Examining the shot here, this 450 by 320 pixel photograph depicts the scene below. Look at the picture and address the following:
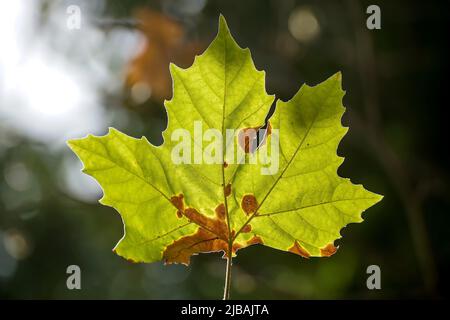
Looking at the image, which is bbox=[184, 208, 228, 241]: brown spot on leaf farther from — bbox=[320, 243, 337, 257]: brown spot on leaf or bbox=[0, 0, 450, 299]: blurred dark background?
bbox=[0, 0, 450, 299]: blurred dark background

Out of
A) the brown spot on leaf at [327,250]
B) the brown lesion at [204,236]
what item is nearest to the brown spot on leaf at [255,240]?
the brown lesion at [204,236]

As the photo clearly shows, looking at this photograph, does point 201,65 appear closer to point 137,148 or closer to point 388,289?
point 137,148

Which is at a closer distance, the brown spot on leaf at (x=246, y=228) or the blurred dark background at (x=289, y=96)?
the brown spot on leaf at (x=246, y=228)

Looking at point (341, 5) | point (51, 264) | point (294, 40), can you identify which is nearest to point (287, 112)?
point (294, 40)

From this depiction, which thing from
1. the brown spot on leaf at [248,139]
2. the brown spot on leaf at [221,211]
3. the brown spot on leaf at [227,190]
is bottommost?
the brown spot on leaf at [221,211]

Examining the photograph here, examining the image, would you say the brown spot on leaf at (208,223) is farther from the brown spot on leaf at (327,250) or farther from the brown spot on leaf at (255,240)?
the brown spot on leaf at (327,250)

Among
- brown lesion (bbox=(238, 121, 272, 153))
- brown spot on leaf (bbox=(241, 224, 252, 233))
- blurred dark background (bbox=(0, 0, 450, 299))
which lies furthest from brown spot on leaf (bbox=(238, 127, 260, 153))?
blurred dark background (bbox=(0, 0, 450, 299))

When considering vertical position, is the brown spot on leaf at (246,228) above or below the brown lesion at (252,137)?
below
